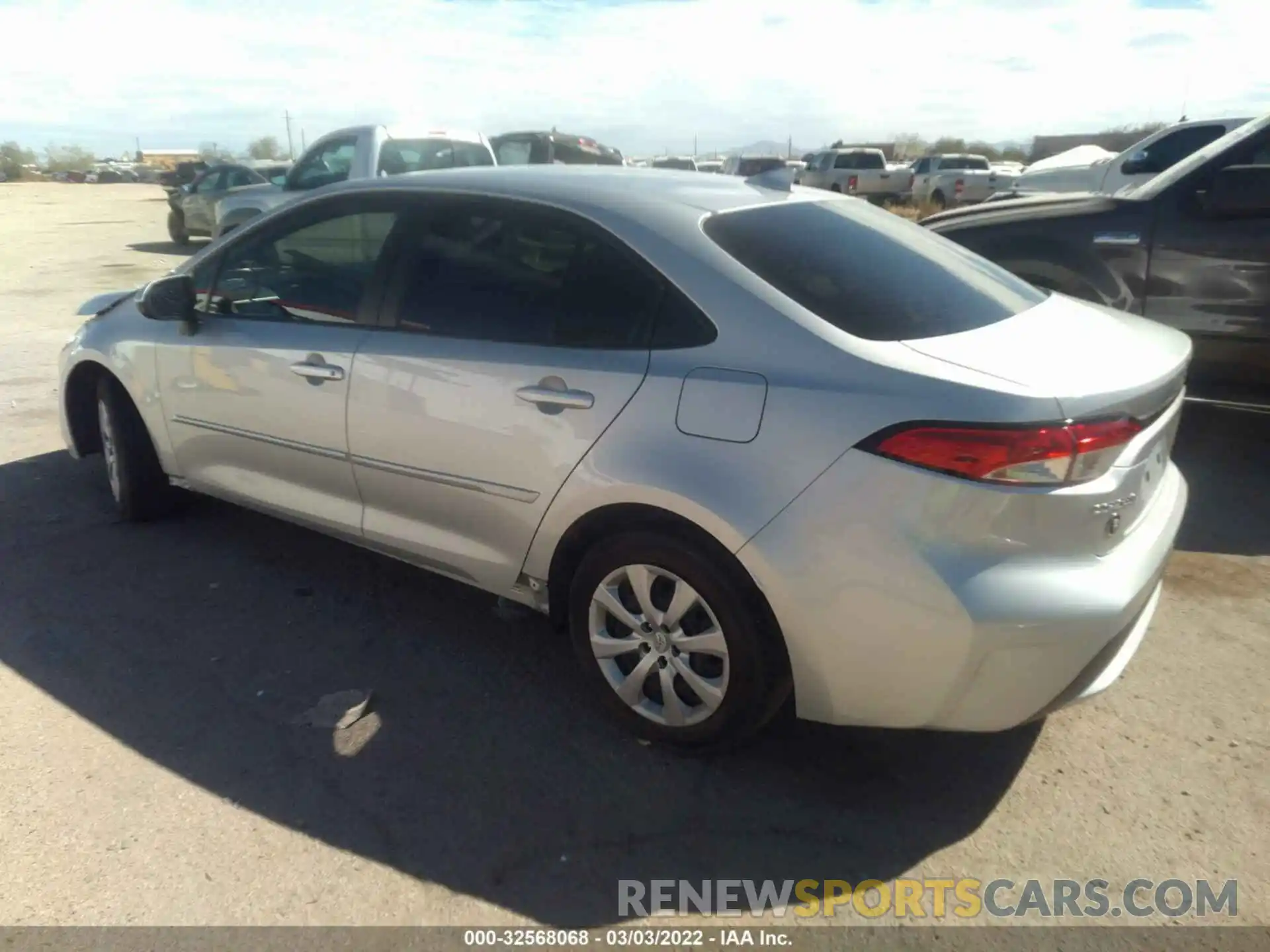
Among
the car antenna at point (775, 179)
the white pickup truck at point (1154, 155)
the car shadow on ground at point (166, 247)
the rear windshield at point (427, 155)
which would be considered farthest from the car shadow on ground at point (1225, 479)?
the car shadow on ground at point (166, 247)

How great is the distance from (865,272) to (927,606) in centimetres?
111

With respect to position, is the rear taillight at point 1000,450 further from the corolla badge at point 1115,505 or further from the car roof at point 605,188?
the car roof at point 605,188

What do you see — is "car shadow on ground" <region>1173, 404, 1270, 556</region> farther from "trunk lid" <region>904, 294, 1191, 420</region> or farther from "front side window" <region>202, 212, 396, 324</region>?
"front side window" <region>202, 212, 396, 324</region>

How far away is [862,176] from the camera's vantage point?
30.2m

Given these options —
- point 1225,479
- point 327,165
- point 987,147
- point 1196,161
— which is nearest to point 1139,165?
point 1196,161

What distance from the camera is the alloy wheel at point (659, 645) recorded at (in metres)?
2.97

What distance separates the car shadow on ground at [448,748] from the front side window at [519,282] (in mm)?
1201

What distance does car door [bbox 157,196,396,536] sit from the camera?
3.83 meters

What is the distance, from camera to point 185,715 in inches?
133

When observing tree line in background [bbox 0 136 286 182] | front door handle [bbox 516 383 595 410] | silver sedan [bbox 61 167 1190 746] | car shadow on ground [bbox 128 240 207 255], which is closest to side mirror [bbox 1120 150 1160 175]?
silver sedan [bbox 61 167 1190 746]

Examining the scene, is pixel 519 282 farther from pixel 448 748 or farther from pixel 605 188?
pixel 448 748

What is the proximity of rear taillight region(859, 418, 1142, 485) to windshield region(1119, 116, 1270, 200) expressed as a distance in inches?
148

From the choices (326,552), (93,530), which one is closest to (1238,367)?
(326,552)

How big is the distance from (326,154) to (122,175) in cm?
6968
